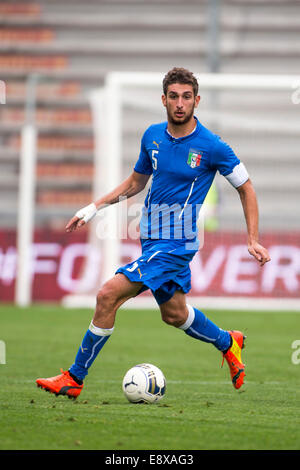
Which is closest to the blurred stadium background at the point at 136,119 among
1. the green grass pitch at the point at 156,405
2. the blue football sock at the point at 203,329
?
the green grass pitch at the point at 156,405

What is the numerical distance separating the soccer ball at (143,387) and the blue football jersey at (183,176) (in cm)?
92

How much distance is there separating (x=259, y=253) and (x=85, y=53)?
637 inches

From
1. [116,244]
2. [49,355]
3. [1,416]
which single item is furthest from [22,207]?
[1,416]

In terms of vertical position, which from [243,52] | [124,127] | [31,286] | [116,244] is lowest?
[31,286]

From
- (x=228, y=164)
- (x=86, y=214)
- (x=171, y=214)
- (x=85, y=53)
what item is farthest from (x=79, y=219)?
(x=85, y=53)

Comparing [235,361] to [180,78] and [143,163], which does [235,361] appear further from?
[180,78]

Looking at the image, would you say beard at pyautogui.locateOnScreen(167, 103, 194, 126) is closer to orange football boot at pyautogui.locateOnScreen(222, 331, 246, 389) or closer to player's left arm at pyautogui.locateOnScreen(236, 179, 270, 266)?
player's left arm at pyautogui.locateOnScreen(236, 179, 270, 266)

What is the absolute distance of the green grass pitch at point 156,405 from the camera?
4.37 metres

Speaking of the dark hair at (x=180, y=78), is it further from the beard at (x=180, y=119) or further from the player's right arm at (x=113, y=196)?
the player's right arm at (x=113, y=196)

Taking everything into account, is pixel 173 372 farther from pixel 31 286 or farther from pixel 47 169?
pixel 47 169

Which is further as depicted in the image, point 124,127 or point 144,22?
point 144,22

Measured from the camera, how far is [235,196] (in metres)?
15.5

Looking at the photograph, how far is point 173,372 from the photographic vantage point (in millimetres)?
7668

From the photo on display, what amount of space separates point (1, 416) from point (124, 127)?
33.6 feet
